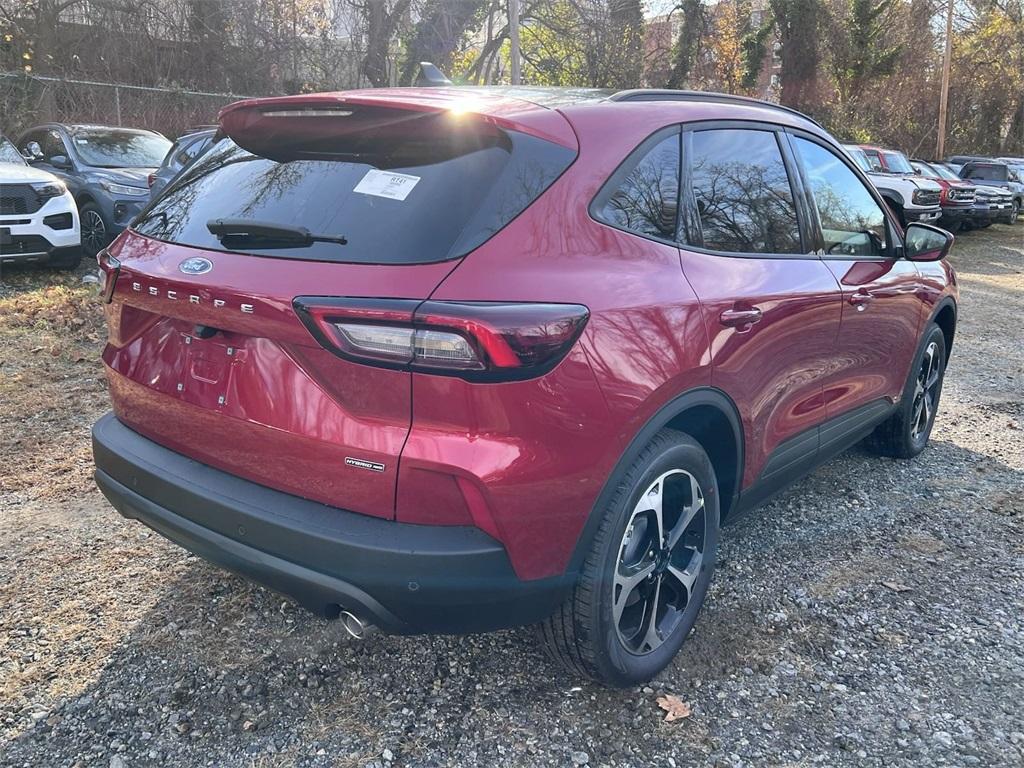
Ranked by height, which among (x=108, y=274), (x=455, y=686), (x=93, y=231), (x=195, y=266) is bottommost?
(x=455, y=686)

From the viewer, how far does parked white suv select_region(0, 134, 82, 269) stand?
850 centimetres

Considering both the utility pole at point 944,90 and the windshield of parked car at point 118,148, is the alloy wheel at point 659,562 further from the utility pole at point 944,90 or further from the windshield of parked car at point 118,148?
the utility pole at point 944,90

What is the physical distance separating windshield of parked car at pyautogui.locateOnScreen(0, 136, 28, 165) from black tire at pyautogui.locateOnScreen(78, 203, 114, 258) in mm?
869

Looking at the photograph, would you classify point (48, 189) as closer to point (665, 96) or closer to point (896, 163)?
point (665, 96)

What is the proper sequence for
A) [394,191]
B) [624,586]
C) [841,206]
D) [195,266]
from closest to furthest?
[394,191] → [195,266] → [624,586] → [841,206]

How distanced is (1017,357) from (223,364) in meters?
7.44

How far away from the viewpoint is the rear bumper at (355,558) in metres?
2.12

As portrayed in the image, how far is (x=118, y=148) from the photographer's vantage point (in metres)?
11.0

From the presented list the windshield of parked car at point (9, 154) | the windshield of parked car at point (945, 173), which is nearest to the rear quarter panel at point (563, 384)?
the windshield of parked car at point (9, 154)

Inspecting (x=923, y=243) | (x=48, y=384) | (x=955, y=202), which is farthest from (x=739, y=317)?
(x=955, y=202)

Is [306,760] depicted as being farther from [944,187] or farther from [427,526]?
[944,187]

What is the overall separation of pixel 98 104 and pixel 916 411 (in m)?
17.1

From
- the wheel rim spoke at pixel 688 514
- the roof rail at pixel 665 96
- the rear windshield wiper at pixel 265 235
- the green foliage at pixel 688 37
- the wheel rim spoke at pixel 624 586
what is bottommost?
the wheel rim spoke at pixel 624 586

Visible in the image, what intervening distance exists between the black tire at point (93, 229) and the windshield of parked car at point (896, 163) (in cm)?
1528
